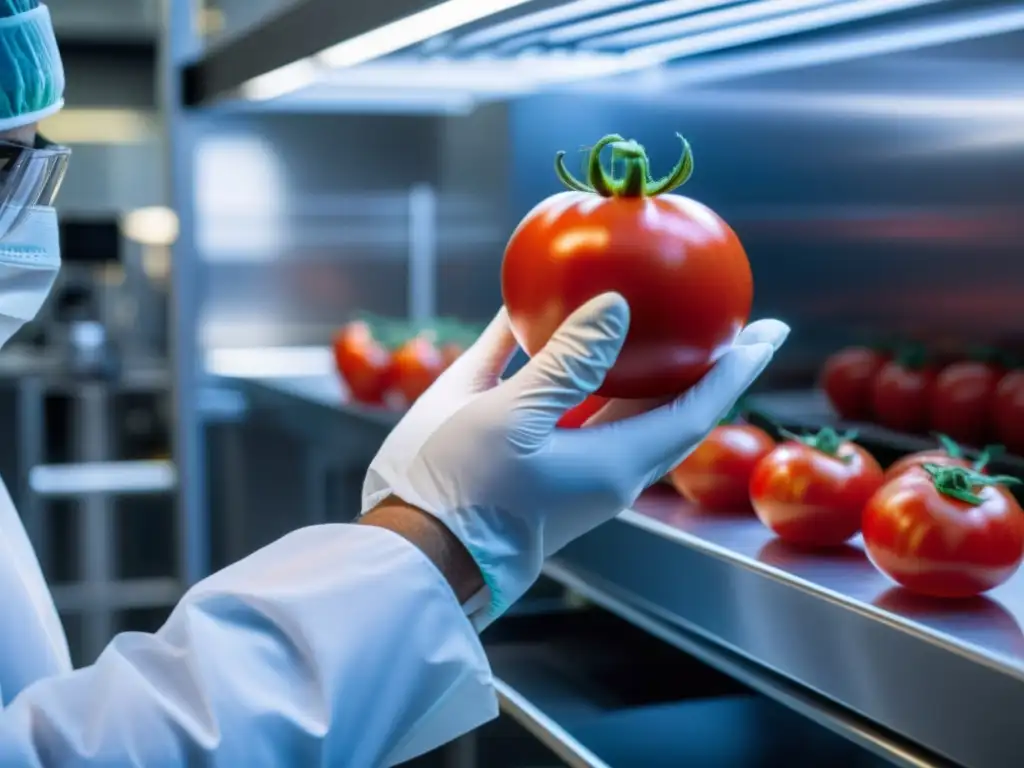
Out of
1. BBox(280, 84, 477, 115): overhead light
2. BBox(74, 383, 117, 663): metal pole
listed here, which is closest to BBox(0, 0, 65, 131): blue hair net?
BBox(280, 84, 477, 115): overhead light

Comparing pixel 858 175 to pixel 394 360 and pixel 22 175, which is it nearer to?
pixel 394 360

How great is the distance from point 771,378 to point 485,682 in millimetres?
1166

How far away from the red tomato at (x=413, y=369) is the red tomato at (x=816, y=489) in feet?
2.85

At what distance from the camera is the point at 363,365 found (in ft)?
6.58

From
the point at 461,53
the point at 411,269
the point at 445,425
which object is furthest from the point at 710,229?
the point at 411,269

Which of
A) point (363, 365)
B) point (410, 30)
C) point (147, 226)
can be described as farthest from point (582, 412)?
point (147, 226)

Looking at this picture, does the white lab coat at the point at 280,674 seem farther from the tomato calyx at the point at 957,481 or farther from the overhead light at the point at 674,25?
the overhead light at the point at 674,25

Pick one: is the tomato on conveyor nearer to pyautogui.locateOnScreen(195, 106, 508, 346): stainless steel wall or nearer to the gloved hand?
the gloved hand

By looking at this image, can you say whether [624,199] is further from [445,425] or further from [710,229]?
[445,425]

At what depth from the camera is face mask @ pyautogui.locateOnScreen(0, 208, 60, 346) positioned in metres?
0.99

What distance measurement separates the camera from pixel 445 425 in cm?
84

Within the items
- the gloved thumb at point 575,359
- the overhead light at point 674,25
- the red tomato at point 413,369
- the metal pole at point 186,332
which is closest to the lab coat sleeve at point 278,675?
the gloved thumb at point 575,359

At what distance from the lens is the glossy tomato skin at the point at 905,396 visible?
1467 mm

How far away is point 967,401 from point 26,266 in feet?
2.99
